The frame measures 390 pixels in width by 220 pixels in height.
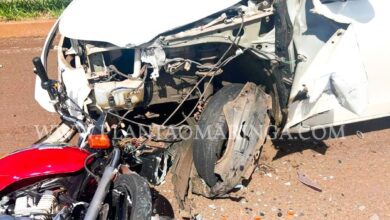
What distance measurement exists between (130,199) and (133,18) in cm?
137

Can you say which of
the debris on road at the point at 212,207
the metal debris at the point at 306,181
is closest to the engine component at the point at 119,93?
the debris on road at the point at 212,207

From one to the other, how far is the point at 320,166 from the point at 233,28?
1.44 meters

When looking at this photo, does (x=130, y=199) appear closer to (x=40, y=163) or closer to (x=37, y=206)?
(x=37, y=206)

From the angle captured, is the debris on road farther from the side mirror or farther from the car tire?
the side mirror

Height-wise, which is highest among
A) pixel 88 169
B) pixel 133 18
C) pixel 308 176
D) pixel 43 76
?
pixel 133 18

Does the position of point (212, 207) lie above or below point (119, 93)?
below

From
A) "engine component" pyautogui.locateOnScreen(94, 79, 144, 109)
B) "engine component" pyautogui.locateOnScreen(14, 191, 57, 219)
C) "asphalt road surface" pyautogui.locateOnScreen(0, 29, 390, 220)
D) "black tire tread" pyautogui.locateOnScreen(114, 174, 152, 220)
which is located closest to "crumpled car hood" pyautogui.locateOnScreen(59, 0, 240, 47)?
"engine component" pyautogui.locateOnScreen(94, 79, 144, 109)

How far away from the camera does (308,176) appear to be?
12.6 feet

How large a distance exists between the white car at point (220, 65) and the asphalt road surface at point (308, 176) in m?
0.20

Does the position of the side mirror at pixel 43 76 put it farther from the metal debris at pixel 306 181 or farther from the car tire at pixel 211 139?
the metal debris at pixel 306 181

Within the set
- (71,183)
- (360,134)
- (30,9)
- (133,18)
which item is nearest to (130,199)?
(71,183)

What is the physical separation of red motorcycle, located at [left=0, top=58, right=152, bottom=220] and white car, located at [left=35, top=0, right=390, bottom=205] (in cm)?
55

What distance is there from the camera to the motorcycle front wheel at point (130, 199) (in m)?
2.53

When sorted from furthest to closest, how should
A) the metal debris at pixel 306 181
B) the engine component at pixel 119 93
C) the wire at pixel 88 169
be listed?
the metal debris at pixel 306 181, the engine component at pixel 119 93, the wire at pixel 88 169
